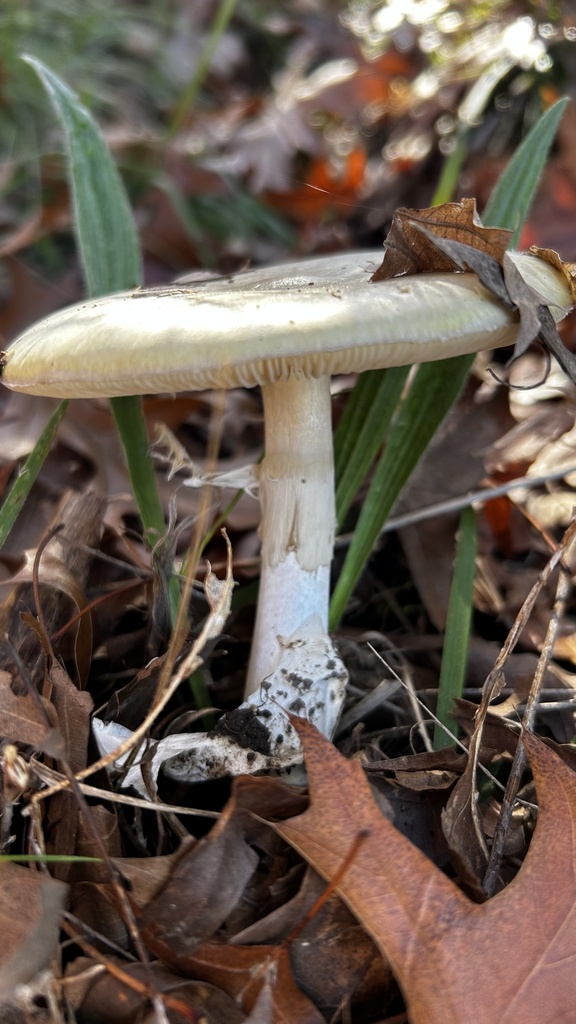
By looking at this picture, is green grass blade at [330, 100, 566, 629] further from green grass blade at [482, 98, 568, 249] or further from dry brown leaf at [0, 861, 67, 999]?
dry brown leaf at [0, 861, 67, 999]

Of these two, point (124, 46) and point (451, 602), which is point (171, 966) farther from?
point (124, 46)

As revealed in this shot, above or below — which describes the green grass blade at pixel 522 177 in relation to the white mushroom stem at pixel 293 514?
above

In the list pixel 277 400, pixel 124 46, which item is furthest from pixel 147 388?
pixel 124 46

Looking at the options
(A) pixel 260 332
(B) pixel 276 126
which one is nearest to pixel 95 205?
(A) pixel 260 332

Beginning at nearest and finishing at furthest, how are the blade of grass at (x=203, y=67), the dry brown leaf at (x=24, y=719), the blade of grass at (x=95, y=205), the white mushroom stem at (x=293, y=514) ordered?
the dry brown leaf at (x=24, y=719) → the white mushroom stem at (x=293, y=514) → the blade of grass at (x=95, y=205) → the blade of grass at (x=203, y=67)

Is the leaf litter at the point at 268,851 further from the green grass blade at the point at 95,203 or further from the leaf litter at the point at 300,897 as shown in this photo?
the green grass blade at the point at 95,203

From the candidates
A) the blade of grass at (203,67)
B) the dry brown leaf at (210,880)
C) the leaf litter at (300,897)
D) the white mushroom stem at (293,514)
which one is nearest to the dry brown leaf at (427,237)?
the white mushroom stem at (293,514)
